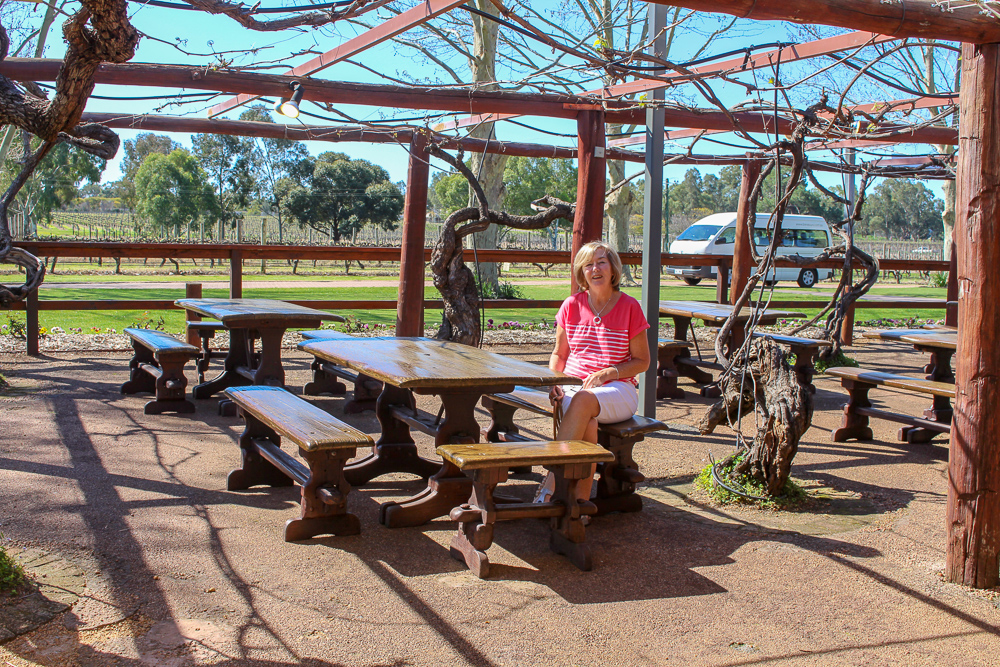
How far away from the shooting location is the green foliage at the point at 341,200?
3881 cm

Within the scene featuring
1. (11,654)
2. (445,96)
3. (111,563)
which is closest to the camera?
(11,654)

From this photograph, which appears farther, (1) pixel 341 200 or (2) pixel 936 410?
(1) pixel 341 200

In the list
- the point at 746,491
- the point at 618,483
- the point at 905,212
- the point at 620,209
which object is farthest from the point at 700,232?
the point at 905,212

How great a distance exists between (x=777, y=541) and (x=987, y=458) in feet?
3.14

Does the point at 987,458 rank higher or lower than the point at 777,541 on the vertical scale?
higher

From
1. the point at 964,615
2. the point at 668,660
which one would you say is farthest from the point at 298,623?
the point at 964,615

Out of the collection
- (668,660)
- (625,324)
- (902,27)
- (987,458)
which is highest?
(902,27)

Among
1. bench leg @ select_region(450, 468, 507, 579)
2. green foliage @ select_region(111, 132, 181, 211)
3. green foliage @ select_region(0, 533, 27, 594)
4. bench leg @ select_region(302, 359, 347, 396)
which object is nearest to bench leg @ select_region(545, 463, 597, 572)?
bench leg @ select_region(450, 468, 507, 579)

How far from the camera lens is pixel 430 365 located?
409 centimetres

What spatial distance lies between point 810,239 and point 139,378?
25.8m

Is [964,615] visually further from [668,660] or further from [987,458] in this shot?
[668,660]

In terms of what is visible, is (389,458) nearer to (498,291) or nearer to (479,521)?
(479,521)

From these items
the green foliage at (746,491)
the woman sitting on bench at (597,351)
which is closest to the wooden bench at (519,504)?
the woman sitting on bench at (597,351)

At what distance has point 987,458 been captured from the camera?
314cm
